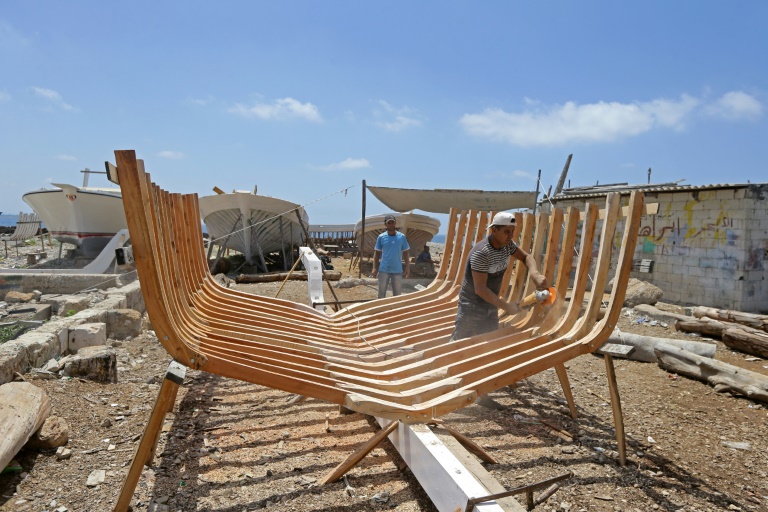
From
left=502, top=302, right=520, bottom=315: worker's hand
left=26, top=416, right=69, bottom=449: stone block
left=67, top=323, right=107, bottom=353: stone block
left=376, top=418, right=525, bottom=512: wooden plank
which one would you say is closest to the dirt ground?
left=26, top=416, right=69, bottom=449: stone block

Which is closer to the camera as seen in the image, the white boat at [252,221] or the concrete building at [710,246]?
the concrete building at [710,246]

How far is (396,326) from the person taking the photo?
4.27 m

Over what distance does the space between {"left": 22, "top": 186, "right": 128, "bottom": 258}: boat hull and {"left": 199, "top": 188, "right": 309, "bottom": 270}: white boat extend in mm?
3214

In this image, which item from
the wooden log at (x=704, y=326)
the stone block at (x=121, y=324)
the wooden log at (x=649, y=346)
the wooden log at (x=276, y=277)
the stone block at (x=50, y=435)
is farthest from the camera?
the wooden log at (x=276, y=277)

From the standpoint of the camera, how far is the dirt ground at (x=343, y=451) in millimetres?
2545

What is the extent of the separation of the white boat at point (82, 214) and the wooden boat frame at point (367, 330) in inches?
554

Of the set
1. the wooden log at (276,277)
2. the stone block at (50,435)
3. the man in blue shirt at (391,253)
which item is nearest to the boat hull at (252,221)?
the wooden log at (276,277)

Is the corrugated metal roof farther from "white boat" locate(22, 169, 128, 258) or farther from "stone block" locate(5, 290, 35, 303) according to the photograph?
"white boat" locate(22, 169, 128, 258)

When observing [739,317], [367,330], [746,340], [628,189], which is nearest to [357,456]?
[367,330]

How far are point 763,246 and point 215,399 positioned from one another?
1070 centimetres

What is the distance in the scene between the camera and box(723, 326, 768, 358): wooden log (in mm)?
6457

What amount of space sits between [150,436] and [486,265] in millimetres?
2502

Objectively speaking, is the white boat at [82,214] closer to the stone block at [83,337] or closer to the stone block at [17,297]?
the stone block at [17,297]

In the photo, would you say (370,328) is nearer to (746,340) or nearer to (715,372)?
(715,372)
